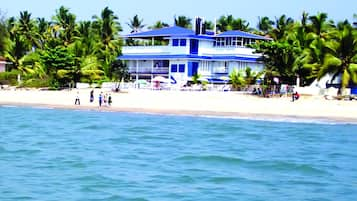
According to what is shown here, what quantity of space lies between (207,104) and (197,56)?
42.3ft

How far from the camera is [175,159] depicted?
22750 mm

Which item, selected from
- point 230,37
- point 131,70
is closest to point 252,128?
point 230,37

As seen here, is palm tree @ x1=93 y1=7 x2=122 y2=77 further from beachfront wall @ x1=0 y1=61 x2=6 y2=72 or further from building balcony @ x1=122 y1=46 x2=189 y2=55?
beachfront wall @ x1=0 y1=61 x2=6 y2=72

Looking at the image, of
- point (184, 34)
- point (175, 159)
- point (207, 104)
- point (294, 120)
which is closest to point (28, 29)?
point (184, 34)

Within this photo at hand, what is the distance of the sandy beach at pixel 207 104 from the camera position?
40562mm

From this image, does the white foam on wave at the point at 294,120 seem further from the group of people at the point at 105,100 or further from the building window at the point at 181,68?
the building window at the point at 181,68

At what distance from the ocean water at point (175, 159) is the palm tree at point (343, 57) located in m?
9.03

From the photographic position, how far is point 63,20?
69.7 meters

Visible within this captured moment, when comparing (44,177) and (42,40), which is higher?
(42,40)

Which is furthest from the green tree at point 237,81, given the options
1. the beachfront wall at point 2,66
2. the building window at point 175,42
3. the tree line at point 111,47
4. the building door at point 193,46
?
the beachfront wall at point 2,66

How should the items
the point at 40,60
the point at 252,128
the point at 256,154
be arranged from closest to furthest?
the point at 256,154 < the point at 252,128 < the point at 40,60

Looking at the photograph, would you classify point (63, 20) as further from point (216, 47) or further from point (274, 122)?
point (274, 122)

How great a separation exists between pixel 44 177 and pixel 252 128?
17.1 metres

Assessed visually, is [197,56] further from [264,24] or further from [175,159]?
[175,159]
